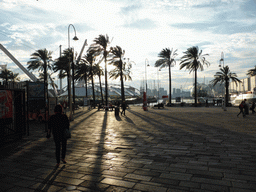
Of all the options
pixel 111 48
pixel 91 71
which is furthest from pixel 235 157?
pixel 91 71

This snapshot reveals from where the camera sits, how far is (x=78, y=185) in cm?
414

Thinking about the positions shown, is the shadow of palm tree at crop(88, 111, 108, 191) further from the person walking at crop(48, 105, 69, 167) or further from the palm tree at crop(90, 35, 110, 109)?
the palm tree at crop(90, 35, 110, 109)

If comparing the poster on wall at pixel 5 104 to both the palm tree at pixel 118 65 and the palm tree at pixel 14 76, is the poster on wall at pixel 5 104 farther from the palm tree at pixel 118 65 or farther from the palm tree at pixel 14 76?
the palm tree at pixel 14 76

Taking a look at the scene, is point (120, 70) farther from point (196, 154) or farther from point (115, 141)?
point (196, 154)

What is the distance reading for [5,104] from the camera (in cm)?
845

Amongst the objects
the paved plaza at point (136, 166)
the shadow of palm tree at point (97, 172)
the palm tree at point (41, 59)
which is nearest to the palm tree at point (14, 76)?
the palm tree at point (41, 59)

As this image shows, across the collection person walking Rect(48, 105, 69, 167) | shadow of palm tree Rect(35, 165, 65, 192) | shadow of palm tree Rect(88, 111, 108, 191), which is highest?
person walking Rect(48, 105, 69, 167)

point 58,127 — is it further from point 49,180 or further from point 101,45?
point 101,45

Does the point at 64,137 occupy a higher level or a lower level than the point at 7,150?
higher

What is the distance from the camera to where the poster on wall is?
8.28 m

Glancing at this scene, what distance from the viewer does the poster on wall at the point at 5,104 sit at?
27.2ft

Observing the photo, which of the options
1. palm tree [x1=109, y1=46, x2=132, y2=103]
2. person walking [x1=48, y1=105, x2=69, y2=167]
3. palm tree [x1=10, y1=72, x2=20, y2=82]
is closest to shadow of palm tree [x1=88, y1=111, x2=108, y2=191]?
person walking [x1=48, y1=105, x2=69, y2=167]

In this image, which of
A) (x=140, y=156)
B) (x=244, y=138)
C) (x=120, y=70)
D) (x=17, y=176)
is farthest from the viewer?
(x=120, y=70)

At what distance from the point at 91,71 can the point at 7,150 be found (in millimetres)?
35400
